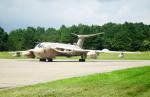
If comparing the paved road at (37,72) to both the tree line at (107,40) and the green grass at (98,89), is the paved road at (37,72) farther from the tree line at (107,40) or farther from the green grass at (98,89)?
the tree line at (107,40)

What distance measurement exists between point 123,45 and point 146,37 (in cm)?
1927

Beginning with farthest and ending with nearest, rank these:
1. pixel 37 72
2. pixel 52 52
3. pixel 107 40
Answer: pixel 107 40 → pixel 52 52 → pixel 37 72

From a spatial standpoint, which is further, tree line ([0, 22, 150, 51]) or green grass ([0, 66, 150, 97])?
tree line ([0, 22, 150, 51])

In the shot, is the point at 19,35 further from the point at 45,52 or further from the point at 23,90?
the point at 23,90

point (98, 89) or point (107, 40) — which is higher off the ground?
point (107, 40)

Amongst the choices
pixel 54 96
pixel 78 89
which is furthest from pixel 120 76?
pixel 54 96

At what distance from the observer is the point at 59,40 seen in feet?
614

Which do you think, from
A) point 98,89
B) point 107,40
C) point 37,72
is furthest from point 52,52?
point 107,40

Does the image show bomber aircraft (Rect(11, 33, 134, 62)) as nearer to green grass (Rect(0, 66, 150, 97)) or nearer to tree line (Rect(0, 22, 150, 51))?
green grass (Rect(0, 66, 150, 97))

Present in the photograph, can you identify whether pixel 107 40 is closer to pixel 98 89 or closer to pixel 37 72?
pixel 37 72

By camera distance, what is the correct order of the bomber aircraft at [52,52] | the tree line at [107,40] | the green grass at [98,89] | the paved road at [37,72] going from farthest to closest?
the tree line at [107,40] → the bomber aircraft at [52,52] → the paved road at [37,72] → the green grass at [98,89]

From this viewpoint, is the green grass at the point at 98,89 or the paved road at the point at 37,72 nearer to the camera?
the green grass at the point at 98,89

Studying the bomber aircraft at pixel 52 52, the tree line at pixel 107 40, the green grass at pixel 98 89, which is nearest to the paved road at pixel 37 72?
the green grass at pixel 98 89

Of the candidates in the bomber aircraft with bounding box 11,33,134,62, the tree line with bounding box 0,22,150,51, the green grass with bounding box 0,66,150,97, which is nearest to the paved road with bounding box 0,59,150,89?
the green grass with bounding box 0,66,150,97
